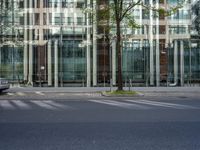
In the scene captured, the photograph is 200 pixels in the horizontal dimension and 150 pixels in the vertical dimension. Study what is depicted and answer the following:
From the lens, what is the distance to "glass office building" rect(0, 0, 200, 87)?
37.6m

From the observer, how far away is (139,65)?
3891 cm

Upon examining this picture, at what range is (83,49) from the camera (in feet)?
127

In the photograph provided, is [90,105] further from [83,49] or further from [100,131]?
[83,49]

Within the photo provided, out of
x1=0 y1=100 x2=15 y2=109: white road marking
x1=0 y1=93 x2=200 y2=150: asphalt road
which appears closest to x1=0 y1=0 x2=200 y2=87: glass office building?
x1=0 y1=100 x2=15 y2=109: white road marking

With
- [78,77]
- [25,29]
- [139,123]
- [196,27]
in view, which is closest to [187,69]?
[196,27]

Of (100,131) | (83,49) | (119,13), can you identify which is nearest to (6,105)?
(100,131)

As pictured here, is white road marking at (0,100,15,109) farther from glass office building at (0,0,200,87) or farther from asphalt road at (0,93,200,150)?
glass office building at (0,0,200,87)

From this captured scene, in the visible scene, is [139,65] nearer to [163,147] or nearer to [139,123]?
[139,123]

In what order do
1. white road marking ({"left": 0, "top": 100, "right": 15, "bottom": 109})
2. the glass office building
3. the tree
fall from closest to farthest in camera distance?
1. white road marking ({"left": 0, "top": 100, "right": 15, "bottom": 109})
2. the tree
3. the glass office building

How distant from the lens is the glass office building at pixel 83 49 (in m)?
37.6

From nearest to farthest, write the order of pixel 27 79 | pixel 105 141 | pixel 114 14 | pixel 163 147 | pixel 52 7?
pixel 163 147 → pixel 105 141 → pixel 114 14 → pixel 27 79 → pixel 52 7

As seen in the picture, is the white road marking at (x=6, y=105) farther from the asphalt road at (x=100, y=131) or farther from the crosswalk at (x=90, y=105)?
the asphalt road at (x=100, y=131)

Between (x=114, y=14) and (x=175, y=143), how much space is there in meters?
18.4

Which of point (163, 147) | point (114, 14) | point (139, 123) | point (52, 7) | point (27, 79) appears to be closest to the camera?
point (163, 147)
